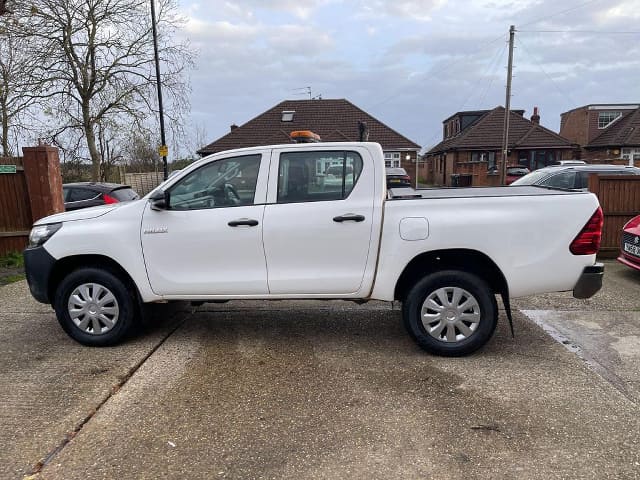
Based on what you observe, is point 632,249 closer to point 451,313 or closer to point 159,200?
point 451,313

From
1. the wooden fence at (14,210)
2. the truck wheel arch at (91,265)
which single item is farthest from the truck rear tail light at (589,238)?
the wooden fence at (14,210)

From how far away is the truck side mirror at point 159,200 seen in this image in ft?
13.6

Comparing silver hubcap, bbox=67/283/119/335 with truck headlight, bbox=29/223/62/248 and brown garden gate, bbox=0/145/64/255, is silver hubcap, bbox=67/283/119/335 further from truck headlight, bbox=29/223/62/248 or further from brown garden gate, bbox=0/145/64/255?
brown garden gate, bbox=0/145/64/255

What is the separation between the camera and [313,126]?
34.1 metres

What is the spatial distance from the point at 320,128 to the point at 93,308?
30.7 m

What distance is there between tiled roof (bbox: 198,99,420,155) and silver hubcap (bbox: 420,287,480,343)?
28960mm

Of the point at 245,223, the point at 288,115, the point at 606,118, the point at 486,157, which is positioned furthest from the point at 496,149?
the point at 245,223

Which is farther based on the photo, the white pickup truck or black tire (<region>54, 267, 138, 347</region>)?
black tire (<region>54, 267, 138, 347</region>)

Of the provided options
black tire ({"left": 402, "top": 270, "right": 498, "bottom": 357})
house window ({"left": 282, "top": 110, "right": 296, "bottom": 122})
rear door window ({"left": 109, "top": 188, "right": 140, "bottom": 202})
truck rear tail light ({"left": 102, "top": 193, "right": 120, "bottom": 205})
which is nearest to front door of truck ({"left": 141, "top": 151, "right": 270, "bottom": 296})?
black tire ({"left": 402, "top": 270, "right": 498, "bottom": 357})

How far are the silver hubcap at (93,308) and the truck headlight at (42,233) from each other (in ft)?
1.81

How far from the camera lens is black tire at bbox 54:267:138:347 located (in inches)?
169

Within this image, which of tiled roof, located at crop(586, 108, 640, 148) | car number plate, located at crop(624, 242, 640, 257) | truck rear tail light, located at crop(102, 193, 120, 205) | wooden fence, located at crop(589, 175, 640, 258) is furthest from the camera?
tiled roof, located at crop(586, 108, 640, 148)

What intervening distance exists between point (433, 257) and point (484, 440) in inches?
63.2

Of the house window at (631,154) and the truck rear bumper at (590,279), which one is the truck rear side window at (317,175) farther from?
the house window at (631,154)
